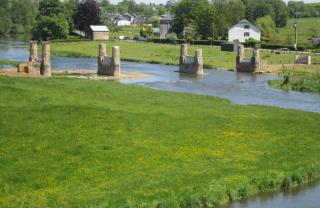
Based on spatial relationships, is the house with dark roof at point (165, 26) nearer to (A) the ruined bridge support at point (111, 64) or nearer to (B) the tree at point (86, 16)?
(B) the tree at point (86, 16)

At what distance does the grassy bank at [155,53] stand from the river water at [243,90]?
5.48m

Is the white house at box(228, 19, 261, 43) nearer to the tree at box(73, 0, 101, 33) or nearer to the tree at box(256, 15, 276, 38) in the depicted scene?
the tree at box(256, 15, 276, 38)

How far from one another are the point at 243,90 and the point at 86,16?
319 feet

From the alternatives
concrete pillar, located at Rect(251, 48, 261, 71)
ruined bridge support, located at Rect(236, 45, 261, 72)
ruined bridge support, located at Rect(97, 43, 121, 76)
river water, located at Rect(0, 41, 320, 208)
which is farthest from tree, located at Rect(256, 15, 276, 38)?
ruined bridge support, located at Rect(97, 43, 121, 76)

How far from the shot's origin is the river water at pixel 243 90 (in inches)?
987

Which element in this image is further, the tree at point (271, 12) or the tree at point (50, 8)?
the tree at point (271, 12)

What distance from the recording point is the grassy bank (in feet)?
286

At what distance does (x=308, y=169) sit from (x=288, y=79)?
116 ft

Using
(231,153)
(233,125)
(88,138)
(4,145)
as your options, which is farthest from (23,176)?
(233,125)

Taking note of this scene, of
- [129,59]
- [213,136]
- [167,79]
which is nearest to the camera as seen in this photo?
[213,136]

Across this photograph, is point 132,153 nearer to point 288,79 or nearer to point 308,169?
point 308,169

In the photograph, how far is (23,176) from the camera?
24.0m

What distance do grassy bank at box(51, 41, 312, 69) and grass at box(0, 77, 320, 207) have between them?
149ft

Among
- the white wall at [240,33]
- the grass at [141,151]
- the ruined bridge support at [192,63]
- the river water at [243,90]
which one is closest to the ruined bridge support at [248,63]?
the river water at [243,90]
